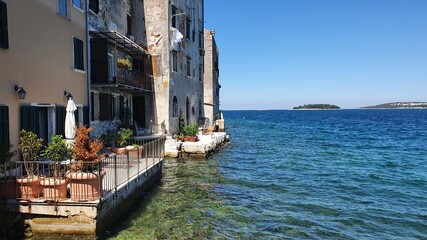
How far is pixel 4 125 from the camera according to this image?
424 inches

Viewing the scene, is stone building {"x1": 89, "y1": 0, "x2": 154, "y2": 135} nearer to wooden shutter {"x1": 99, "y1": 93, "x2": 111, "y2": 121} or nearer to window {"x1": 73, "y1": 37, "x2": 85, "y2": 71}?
wooden shutter {"x1": 99, "y1": 93, "x2": 111, "y2": 121}

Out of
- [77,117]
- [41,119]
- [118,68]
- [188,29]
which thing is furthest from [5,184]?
[188,29]

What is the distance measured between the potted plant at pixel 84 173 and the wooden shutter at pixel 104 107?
1072 centimetres

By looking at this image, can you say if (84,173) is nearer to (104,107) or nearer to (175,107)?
(104,107)

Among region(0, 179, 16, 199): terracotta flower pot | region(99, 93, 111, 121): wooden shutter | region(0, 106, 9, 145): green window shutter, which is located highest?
region(99, 93, 111, 121): wooden shutter

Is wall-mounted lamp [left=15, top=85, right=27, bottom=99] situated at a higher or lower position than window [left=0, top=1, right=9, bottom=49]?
lower

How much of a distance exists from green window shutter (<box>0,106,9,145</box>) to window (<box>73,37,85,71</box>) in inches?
200

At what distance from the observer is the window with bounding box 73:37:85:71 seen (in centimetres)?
1548

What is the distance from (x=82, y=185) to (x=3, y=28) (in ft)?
18.1

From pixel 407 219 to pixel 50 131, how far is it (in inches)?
524

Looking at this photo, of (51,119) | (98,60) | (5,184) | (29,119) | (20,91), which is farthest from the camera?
(98,60)

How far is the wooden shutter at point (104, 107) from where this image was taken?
785 inches

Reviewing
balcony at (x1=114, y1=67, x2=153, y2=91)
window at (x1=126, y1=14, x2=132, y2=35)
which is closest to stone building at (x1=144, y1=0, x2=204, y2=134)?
balcony at (x1=114, y1=67, x2=153, y2=91)

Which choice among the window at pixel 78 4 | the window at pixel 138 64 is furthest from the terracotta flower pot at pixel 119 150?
the window at pixel 138 64
